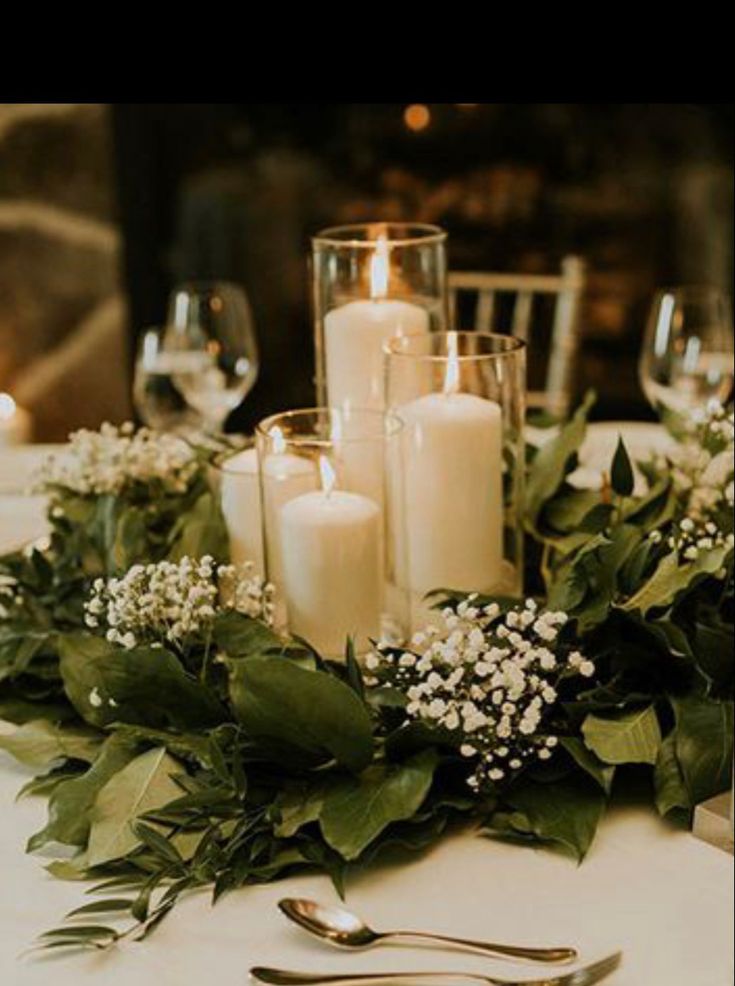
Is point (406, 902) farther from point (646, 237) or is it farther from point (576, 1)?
point (646, 237)

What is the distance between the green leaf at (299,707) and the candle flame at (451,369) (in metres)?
0.34

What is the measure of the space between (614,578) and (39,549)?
21.1 inches

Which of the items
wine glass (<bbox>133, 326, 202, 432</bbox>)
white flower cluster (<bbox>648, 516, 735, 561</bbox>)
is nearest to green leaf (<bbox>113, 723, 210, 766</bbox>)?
white flower cluster (<bbox>648, 516, 735, 561</bbox>)

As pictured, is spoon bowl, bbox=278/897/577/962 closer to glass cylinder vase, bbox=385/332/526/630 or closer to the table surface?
the table surface

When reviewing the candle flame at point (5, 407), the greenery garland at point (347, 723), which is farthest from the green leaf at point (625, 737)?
the candle flame at point (5, 407)

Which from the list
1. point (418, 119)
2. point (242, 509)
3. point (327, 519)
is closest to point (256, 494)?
point (242, 509)

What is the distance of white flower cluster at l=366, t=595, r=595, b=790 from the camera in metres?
0.99

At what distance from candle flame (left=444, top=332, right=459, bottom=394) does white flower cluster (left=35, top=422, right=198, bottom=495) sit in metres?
0.29

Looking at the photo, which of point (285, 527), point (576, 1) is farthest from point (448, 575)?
point (576, 1)

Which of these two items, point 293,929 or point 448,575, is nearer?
point 293,929

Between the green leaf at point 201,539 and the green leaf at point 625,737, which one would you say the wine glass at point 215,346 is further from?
the green leaf at point 625,737

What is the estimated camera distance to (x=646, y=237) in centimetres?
350

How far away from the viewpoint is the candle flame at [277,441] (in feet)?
3.92

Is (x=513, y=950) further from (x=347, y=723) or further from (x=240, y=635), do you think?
(x=240, y=635)
